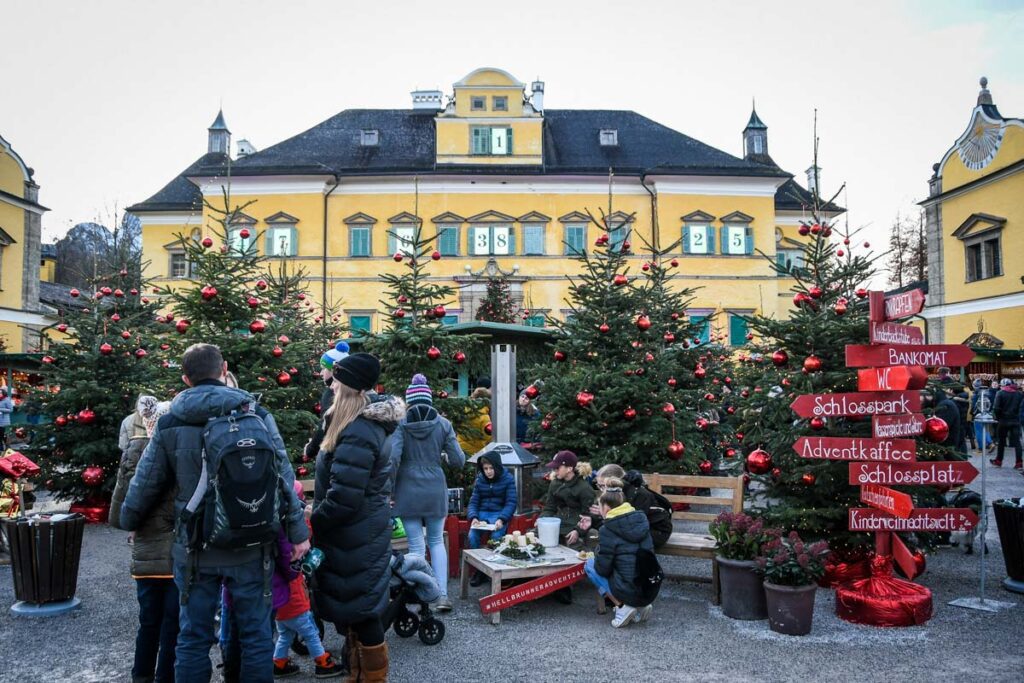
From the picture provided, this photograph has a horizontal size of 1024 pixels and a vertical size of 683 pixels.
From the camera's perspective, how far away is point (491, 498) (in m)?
7.99

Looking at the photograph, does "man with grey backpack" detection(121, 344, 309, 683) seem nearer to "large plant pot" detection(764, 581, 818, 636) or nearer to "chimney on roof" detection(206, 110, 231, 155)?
"large plant pot" detection(764, 581, 818, 636)

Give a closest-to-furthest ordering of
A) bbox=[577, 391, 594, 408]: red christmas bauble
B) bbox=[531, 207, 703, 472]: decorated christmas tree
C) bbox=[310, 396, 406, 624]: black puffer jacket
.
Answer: bbox=[310, 396, 406, 624]: black puffer jacket → bbox=[577, 391, 594, 408]: red christmas bauble → bbox=[531, 207, 703, 472]: decorated christmas tree

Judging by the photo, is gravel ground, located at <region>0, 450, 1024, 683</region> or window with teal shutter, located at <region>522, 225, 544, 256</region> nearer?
gravel ground, located at <region>0, 450, 1024, 683</region>

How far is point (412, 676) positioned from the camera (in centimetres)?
530

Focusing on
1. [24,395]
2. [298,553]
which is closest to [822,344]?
[298,553]

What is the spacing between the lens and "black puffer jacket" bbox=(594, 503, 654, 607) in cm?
641

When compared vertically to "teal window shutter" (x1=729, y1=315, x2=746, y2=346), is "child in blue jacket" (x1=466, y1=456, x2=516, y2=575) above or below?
below

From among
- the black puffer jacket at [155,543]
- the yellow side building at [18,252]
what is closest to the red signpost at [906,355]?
the black puffer jacket at [155,543]

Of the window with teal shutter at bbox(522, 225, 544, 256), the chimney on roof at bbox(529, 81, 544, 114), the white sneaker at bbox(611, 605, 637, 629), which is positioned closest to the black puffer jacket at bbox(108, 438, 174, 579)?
the white sneaker at bbox(611, 605, 637, 629)

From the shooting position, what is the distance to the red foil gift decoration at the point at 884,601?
639 cm

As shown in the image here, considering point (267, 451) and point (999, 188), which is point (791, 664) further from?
point (999, 188)

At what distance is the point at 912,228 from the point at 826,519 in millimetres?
48371

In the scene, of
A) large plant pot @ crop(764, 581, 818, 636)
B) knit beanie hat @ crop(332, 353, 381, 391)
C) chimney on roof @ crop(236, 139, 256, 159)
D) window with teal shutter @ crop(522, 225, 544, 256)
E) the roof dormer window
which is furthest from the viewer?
chimney on roof @ crop(236, 139, 256, 159)

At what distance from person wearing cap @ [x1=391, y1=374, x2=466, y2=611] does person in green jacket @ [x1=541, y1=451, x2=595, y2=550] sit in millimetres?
1534
